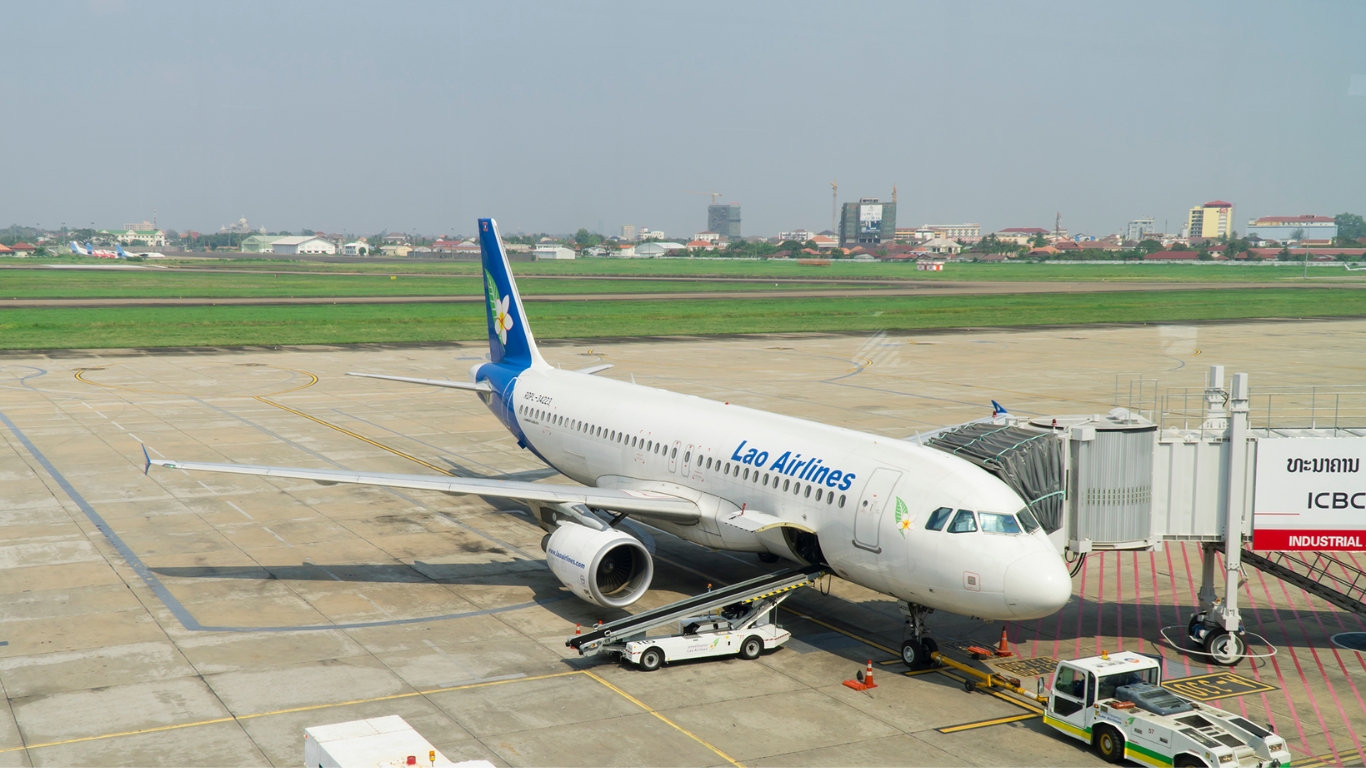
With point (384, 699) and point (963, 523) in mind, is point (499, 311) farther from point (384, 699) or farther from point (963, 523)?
point (963, 523)

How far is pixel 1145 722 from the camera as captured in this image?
17.1 metres

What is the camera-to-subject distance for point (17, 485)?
121 ft

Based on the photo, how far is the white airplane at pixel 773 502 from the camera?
65.8ft

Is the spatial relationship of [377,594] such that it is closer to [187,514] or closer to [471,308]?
[187,514]

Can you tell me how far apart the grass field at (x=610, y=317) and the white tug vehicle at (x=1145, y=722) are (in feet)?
211

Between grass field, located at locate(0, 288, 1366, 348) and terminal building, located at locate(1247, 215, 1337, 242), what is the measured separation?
21.8 meters

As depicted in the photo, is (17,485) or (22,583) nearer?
(22,583)

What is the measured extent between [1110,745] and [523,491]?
14.2 m

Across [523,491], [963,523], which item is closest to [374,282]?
[523,491]

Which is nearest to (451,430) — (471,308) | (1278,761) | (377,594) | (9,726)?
(377,594)

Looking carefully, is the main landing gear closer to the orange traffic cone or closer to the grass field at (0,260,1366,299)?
the orange traffic cone

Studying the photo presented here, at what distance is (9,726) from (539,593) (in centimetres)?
1127

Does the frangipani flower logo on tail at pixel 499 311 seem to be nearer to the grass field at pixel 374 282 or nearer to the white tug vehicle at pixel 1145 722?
the white tug vehicle at pixel 1145 722

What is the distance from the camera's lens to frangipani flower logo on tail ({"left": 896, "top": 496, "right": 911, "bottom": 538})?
68.0 ft
